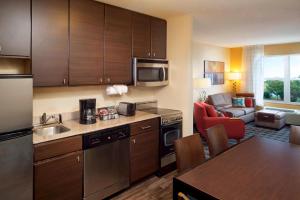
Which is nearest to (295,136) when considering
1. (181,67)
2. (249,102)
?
(181,67)

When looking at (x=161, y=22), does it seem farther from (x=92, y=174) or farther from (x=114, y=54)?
(x=92, y=174)

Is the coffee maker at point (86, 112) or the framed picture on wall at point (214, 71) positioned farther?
the framed picture on wall at point (214, 71)

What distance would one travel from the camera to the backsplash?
2584mm

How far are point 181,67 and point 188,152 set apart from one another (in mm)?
1840

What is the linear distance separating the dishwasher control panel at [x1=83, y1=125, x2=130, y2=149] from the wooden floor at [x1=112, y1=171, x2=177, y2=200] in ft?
2.36

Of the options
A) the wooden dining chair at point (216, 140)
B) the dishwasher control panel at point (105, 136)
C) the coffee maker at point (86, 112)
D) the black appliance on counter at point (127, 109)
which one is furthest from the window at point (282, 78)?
the coffee maker at point (86, 112)

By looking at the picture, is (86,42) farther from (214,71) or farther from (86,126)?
(214,71)

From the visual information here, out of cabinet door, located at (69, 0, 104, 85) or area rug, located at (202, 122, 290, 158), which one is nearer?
cabinet door, located at (69, 0, 104, 85)

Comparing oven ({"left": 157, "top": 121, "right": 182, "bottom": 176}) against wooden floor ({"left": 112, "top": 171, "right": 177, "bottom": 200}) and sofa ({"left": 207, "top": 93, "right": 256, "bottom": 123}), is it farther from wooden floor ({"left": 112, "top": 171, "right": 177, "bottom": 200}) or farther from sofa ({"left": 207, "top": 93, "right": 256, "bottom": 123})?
sofa ({"left": 207, "top": 93, "right": 256, "bottom": 123})

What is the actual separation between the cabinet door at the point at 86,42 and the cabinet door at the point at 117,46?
0.29ft

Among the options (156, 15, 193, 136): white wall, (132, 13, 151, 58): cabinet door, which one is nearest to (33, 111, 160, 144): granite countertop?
(156, 15, 193, 136): white wall

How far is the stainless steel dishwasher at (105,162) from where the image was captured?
234cm

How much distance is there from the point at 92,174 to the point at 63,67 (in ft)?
3.98

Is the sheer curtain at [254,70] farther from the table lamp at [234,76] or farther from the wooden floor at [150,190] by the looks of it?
the wooden floor at [150,190]
